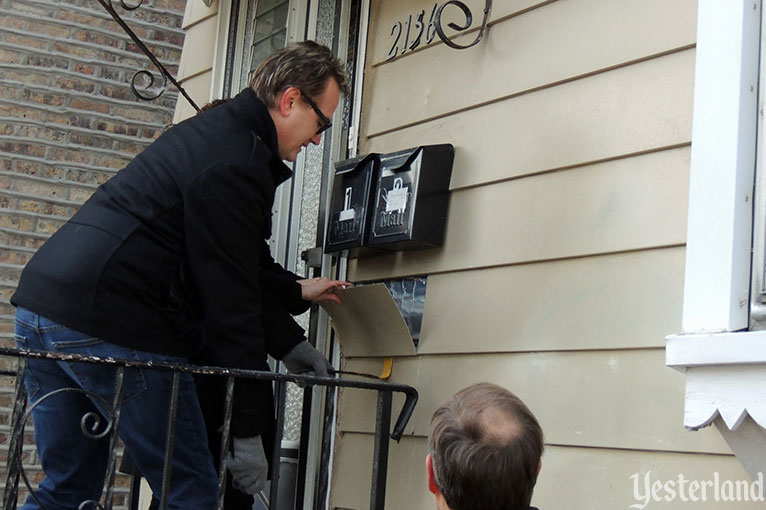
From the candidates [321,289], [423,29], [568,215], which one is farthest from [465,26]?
[321,289]

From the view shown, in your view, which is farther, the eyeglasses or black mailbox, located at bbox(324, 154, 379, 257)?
black mailbox, located at bbox(324, 154, 379, 257)

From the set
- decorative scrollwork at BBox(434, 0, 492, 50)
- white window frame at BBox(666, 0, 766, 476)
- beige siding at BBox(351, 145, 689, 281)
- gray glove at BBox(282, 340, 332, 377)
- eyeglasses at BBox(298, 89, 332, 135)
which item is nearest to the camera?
white window frame at BBox(666, 0, 766, 476)

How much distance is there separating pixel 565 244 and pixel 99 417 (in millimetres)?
1301

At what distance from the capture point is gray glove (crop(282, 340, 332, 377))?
127 inches

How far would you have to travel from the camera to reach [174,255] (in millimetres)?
2658

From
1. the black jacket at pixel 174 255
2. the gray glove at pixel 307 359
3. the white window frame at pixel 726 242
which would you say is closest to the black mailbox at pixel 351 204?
the gray glove at pixel 307 359

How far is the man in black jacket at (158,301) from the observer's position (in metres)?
2.54

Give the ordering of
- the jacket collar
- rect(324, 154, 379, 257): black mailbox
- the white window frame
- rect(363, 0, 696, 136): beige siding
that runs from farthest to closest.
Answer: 1. rect(324, 154, 379, 257): black mailbox
2. the jacket collar
3. rect(363, 0, 696, 136): beige siding
4. the white window frame

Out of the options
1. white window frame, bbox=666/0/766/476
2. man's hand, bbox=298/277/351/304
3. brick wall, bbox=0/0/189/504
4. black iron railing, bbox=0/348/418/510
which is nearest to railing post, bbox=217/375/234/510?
black iron railing, bbox=0/348/418/510

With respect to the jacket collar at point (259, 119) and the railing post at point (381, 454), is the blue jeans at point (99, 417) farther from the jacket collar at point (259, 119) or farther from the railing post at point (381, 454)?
the jacket collar at point (259, 119)

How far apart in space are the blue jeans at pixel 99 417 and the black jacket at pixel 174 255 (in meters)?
0.06

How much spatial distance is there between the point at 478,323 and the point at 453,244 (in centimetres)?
28

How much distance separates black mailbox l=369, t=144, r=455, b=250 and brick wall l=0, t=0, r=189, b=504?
3495 millimetres

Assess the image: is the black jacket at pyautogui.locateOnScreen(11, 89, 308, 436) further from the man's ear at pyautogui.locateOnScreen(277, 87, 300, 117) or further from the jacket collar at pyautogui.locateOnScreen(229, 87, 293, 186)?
the man's ear at pyautogui.locateOnScreen(277, 87, 300, 117)
